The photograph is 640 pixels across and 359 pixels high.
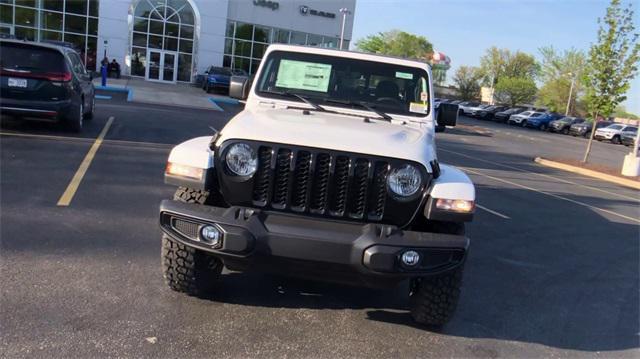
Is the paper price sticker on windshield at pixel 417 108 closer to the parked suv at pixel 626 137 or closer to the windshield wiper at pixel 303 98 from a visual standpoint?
the windshield wiper at pixel 303 98

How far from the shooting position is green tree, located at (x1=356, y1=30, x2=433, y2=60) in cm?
8294

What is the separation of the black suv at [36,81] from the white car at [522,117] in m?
42.4

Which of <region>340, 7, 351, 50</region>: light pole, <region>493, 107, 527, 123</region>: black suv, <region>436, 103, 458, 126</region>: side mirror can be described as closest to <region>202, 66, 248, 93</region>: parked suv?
<region>340, 7, 351, 50</region>: light pole

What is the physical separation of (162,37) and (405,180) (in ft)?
118

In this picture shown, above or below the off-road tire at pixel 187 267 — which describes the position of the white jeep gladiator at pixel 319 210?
above

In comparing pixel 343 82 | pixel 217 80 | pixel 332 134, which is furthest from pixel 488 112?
pixel 332 134

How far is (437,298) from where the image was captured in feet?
12.8

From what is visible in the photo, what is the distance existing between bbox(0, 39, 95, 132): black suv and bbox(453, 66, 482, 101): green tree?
69.7m

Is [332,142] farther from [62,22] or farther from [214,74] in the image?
[62,22]

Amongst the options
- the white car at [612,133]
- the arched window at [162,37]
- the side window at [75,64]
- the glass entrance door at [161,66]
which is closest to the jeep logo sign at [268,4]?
the arched window at [162,37]

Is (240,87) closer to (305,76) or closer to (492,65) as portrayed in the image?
(305,76)

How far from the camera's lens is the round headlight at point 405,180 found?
3678 mm

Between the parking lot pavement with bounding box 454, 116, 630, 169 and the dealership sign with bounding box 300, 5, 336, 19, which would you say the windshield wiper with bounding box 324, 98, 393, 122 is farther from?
the dealership sign with bounding box 300, 5, 336, 19

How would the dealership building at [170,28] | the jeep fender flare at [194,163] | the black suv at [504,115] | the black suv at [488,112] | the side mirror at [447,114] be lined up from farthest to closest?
1. the black suv at [488,112]
2. the black suv at [504,115]
3. the dealership building at [170,28]
4. the side mirror at [447,114]
5. the jeep fender flare at [194,163]
